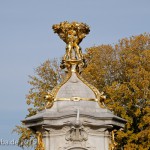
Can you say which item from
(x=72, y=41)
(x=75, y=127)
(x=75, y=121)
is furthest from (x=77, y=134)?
(x=72, y=41)

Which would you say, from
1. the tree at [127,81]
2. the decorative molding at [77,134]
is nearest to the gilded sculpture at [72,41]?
the decorative molding at [77,134]

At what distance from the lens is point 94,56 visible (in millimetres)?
43250

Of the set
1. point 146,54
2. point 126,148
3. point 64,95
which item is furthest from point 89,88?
point 146,54

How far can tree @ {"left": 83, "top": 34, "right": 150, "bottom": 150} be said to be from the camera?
38.6m

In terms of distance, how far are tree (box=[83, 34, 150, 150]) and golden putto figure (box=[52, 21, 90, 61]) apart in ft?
64.9

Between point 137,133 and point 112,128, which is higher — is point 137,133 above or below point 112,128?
above

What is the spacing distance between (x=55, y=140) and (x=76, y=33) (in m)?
3.11

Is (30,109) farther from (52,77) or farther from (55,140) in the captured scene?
(55,140)

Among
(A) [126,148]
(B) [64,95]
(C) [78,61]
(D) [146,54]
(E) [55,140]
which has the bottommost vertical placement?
(E) [55,140]

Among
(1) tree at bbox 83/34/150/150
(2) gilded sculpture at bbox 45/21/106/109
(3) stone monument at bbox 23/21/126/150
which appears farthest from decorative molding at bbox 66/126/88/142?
(1) tree at bbox 83/34/150/150

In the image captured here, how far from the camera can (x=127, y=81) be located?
4262 cm

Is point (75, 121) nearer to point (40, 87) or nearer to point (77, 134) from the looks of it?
point (77, 134)

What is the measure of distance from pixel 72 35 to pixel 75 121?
2.82m

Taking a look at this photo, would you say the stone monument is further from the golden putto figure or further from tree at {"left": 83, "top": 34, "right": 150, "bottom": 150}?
tree at {"left": 83, "top": 34, "right": 150, "bottom": 150}
